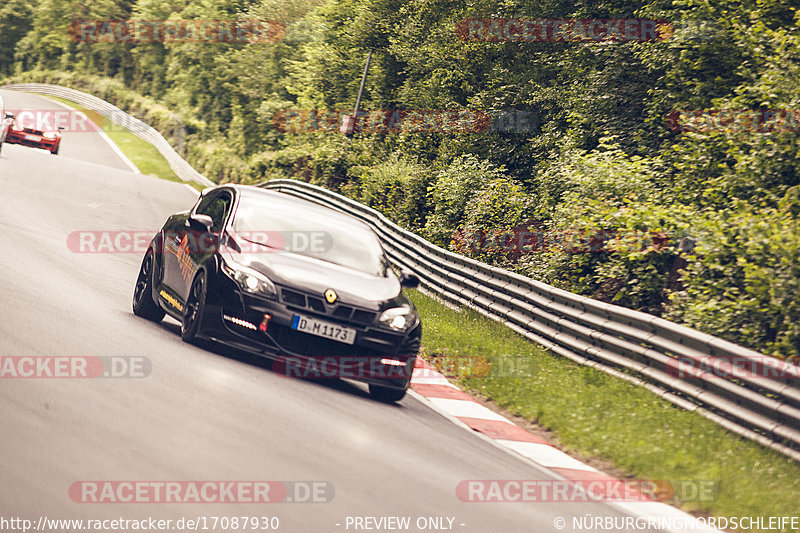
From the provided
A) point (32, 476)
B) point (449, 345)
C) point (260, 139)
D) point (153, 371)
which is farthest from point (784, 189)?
point (260, 139)

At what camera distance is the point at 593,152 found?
1845 centimetres

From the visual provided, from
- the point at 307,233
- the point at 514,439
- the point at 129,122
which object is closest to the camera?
the point at 514,439

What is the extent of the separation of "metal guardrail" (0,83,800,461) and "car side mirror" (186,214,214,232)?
482cm

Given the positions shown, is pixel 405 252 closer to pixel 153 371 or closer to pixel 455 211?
pixel 455 211

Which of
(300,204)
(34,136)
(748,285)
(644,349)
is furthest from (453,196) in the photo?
(34,136)

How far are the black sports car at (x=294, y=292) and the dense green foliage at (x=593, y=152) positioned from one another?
4503 millimetres

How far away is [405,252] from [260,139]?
121 feet

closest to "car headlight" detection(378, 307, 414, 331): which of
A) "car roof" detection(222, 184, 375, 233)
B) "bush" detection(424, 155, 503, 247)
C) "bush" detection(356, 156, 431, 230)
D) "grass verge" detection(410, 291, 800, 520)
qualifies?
"car roof" detection(222, 184, 375, 233)

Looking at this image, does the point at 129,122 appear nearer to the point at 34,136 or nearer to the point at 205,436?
the point at 34,136

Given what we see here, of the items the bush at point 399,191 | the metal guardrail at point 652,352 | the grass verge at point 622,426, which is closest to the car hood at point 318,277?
the grass verge at point 622,426

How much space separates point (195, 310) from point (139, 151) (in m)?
46.4

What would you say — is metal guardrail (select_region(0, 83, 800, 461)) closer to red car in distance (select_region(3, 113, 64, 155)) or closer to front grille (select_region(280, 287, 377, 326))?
front grille (select_region(280, 287, 377, 326))

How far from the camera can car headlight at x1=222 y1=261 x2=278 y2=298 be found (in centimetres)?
750

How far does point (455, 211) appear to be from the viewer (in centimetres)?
2162
